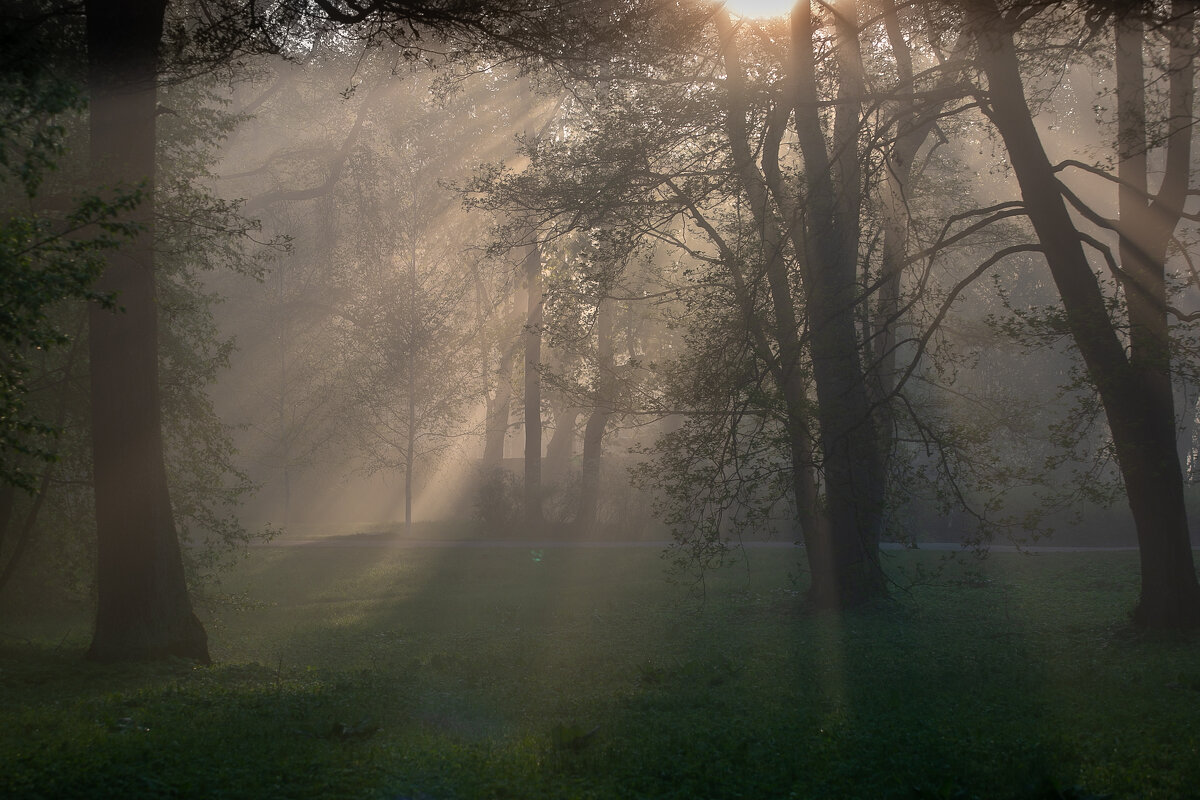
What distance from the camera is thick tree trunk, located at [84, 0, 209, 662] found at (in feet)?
34.3

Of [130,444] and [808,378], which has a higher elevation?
[808,378]

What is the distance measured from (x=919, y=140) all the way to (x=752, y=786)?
12.4m

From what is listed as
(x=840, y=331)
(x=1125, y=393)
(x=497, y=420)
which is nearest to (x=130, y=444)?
(x=840, y=331)

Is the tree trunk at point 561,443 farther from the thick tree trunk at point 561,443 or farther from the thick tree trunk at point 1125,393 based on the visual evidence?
the thick tree trunk at point 1125,393

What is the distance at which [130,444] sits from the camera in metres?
10.5

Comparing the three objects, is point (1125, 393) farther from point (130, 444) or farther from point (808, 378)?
point (130, 444)

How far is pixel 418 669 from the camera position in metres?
11.6

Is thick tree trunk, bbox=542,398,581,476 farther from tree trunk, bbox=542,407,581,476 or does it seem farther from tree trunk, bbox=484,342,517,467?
tree trunk, bbox=484,342,517,467

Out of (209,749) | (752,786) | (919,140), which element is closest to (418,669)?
(209,749)

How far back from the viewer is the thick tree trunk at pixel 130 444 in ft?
34.3

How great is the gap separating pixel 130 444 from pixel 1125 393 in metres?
11.0

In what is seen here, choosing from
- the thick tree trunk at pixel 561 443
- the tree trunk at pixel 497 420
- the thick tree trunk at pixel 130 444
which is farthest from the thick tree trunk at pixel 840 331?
the thick tree trunk at pixel 561 443

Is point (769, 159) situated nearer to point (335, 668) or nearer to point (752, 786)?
point (335, 668)

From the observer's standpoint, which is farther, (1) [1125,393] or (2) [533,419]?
(2) [533,419]
